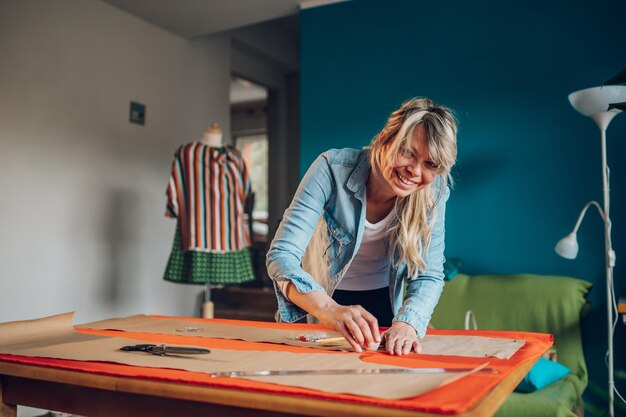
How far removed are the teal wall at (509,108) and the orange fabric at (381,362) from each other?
1.78 metres

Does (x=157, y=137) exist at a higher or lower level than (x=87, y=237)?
higher

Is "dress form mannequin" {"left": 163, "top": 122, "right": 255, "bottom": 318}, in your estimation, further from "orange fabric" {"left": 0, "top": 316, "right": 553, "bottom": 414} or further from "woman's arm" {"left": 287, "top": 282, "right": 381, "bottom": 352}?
"woman's arm" {"left": 287, "top": 282, "right": 381, "bottom": 352}

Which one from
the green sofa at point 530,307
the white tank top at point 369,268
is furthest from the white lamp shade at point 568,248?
the white tank top at point 369,268

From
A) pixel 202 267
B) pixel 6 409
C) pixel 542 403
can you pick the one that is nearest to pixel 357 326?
pixel 6 409

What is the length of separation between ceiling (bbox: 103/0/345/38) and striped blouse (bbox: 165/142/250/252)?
101cm

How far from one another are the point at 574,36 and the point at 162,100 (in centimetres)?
293

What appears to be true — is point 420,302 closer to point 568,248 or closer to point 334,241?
point 334,241

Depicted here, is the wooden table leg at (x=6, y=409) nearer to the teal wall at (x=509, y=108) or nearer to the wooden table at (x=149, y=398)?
the wooden table at (x=149, y=398)

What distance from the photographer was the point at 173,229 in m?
4.43

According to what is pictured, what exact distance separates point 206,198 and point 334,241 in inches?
79.9

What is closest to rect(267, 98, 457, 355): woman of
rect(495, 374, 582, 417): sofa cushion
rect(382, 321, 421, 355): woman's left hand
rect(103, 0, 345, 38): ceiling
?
rect(382, 321, 421, 355): woman's left hand

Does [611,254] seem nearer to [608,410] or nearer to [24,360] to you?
[608,410]

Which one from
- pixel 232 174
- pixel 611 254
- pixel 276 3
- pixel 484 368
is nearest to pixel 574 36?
pixel 611 254

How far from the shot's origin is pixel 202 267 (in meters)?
3.50
